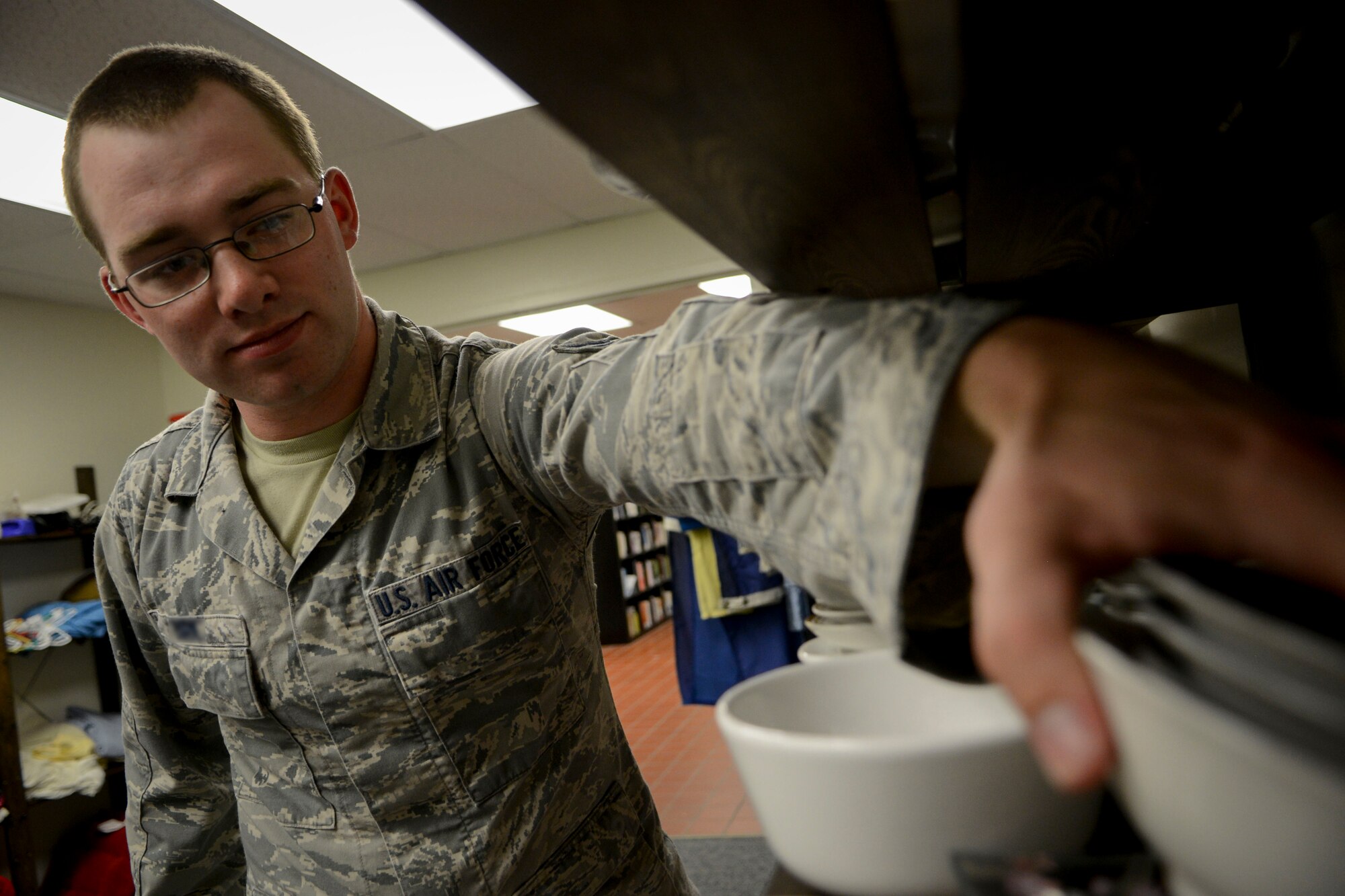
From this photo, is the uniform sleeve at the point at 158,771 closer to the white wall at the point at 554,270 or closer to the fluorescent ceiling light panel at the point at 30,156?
the fluorescent ceiling light panel at the point at 30,156

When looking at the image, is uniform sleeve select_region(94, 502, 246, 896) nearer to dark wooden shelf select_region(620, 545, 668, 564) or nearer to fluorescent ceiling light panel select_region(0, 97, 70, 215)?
fluorescent ceiling light panel select_region(0, 97, 70, 215)

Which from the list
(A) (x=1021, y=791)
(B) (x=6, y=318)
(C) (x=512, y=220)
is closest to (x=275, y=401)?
(A) (x=1021, y=791)

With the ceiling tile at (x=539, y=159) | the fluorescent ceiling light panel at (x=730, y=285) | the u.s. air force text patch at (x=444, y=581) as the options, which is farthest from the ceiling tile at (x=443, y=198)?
the u.s. air force text patch at (x=444, y=581)

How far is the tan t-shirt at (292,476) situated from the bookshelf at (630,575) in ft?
16.2

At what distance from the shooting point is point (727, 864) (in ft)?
9.66

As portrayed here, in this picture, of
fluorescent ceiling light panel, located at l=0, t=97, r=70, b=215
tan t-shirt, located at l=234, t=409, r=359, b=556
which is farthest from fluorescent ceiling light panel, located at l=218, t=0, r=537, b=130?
tan t-shirt, located at l=234, t=409, r=359, b=556

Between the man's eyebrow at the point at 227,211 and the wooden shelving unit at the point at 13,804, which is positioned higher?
the man's eyebrow at the point at 227,211

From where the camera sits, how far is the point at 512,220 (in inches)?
181

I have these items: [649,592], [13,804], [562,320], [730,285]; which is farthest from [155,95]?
[649,592]

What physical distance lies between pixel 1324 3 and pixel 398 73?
2904mm

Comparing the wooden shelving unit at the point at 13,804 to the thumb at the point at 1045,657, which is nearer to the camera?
the thumb at the point at 1045,657

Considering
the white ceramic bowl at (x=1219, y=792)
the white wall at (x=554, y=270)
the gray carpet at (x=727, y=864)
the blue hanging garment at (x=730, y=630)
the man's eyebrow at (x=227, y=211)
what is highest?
the white wall at (x=554, y=270)

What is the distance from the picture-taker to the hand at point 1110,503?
0.89 feet

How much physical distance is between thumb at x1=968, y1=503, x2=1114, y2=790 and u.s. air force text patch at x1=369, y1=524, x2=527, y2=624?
0.77 metres
